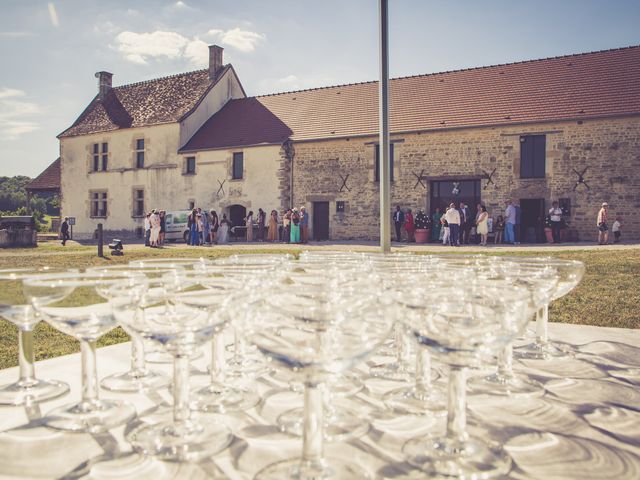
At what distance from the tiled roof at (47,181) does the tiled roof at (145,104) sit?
4.17m

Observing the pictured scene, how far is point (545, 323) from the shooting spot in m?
2.84

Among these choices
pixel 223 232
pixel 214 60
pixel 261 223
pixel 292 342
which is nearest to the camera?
pixel 292 342

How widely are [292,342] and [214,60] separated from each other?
105 ft

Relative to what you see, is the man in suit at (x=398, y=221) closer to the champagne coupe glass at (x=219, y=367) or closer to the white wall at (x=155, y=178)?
the white wall at (x=155, y=178)

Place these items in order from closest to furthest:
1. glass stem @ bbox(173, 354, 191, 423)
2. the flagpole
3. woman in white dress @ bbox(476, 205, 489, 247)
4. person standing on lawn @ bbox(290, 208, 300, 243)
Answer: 1. glass stem @ bbox(173, 354, 191, 423)
2. the flagpole
3. woman in white dress @ bbox(476, 205, 489, 247)
4. person standing on lawn @ bbox(290, 208, 300, 243)

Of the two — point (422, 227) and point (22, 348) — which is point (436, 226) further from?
point (22, 348)

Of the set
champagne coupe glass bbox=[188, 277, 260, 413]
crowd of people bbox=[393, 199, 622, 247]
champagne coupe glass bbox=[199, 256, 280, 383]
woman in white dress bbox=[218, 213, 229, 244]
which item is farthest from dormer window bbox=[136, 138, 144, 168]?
champagne coupe glass bbox=[188, 277, 260, 413]

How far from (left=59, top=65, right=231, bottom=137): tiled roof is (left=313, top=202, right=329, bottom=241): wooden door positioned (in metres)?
10.1

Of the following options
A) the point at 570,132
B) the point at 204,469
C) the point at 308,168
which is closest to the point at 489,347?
the point at 204,469

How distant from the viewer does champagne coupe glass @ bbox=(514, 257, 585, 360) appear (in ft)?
8.13

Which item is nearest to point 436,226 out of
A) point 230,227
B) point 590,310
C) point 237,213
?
point 230,227

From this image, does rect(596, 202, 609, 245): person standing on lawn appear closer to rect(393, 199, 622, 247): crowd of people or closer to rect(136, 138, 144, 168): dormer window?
rect(393, 199, 622, 247): crowd of people

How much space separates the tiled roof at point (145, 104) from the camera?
99.8 feet

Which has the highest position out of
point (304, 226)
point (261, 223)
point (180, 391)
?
point (261, 223)
